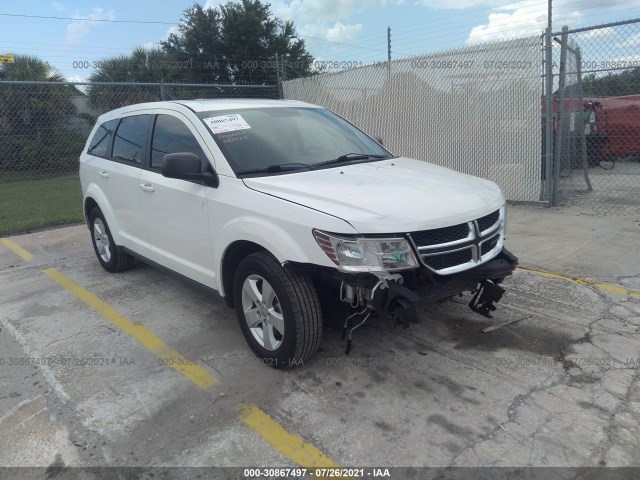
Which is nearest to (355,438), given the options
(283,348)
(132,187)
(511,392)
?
(283,348)

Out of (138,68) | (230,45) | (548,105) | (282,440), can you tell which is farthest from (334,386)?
(230,45)

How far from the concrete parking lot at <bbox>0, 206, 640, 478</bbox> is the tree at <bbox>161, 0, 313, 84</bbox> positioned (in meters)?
21.0

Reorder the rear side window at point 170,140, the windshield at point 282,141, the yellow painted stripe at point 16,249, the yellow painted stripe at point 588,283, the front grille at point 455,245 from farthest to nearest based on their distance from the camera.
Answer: the yellow painted stripe at point 16,249, the yellow painted stripe at point 588,283, the rear side window at point 170,140, the windshield at point 282,141, the front grille at point 455,245

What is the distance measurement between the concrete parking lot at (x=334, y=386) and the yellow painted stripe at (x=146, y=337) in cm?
2

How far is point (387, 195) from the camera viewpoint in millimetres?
3195

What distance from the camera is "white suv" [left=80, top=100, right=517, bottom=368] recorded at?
295cm

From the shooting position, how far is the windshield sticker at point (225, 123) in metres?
3.91

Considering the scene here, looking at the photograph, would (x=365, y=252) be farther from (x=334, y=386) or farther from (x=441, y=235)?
(x=334, y=386)

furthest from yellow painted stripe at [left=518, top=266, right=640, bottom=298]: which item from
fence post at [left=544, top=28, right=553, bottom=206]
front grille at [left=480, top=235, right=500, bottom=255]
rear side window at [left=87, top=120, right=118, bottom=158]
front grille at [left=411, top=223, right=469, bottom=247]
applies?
rear side window at [left=87, top=120, right=118, bottom=158]

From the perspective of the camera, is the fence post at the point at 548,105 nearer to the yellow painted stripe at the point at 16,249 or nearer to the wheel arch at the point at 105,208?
the wheel arch at the point at 105,208

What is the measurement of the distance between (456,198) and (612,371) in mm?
1530

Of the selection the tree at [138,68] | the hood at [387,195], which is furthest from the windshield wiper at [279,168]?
the tree at [138,68]

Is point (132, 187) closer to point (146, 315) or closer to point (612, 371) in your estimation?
point (146, 315)

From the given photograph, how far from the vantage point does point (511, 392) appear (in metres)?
3.14
